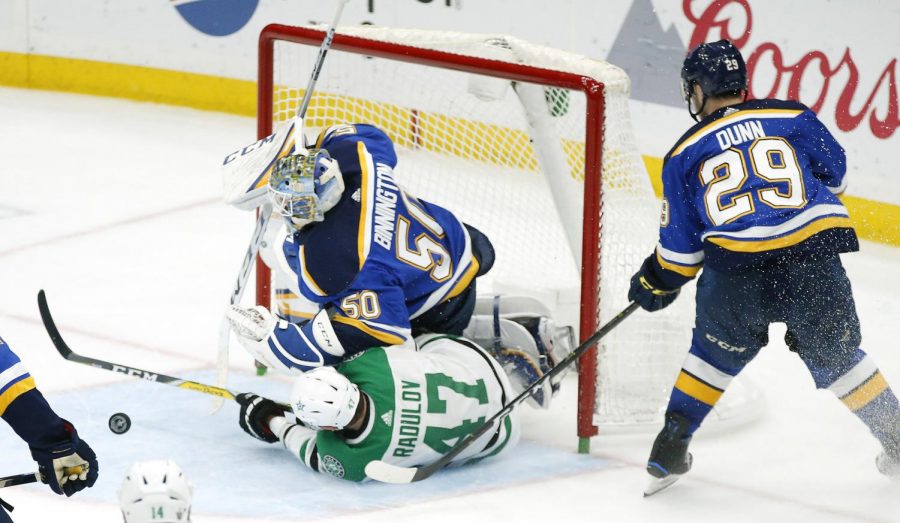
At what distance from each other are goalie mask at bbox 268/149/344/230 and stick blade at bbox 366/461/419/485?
62cm

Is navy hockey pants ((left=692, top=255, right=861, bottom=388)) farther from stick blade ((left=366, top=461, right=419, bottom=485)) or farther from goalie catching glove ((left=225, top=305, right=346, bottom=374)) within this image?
goalie catching glove ((left=225, top=305, right=346, bottom=374))

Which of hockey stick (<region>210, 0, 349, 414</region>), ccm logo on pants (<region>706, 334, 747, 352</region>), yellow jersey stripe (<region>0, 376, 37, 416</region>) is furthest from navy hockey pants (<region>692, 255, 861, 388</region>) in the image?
yellow jersey stripe (<region>0, 376, 37, 416</region>)

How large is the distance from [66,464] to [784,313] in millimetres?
1629

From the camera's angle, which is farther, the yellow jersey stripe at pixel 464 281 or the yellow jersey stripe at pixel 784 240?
the yellow jersey stripe at pixel 464 281

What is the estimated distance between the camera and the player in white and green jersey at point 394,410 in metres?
3.50

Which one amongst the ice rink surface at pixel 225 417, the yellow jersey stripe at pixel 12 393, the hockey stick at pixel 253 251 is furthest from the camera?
the hockey stick at pixel 253 251

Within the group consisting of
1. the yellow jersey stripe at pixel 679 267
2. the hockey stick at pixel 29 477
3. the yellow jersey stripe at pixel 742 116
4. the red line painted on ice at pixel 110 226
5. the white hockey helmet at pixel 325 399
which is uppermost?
the yellow jersey stripe at pixel 742 116

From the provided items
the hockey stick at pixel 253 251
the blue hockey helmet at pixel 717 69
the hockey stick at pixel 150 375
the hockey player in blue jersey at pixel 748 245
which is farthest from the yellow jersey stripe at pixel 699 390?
the hockey stick at pixel 253 251

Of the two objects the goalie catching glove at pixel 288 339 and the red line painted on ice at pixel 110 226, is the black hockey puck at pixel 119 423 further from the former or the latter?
the red line painted on ice at pixel 110 226

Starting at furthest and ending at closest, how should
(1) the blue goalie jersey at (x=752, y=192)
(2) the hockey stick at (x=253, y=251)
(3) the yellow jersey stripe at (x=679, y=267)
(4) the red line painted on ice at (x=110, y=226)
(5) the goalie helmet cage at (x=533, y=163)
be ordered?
(4) the red line painted on ice at (x=110, y=226) < (2) the hockey stick at (x=253, y=251) < (5) the goalie helmet cage at (x=533, y=163) < (3) the yellow jersey stripe at (x=679, y=267) < (1) the blue goalie jersey at (x=752, y=192)

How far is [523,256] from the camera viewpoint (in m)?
4.91

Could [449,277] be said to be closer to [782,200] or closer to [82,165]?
[782,200]

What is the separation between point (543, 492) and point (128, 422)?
1062 millimetres

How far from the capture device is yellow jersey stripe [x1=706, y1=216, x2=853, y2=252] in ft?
11.1
